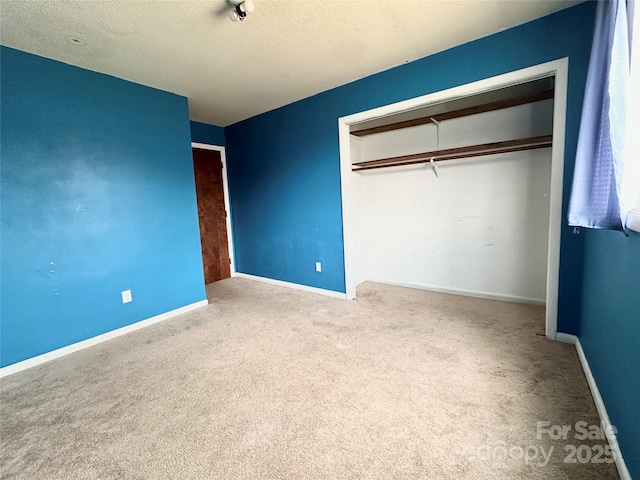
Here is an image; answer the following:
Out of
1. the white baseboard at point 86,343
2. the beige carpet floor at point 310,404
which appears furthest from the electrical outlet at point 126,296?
the beige carpet floor at point 310,404

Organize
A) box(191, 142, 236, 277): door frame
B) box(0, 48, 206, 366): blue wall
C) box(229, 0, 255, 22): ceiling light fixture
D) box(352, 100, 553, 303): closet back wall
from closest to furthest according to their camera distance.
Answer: box(229, 0, 255, 22): ceiling light fixture, box(0, 48, 206, 366): blue wall, box(352, 100, 553, 303): closet back wall, box(191, 142, 236, 277): door frame

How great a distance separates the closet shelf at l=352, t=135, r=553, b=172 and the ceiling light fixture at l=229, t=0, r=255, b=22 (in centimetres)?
228

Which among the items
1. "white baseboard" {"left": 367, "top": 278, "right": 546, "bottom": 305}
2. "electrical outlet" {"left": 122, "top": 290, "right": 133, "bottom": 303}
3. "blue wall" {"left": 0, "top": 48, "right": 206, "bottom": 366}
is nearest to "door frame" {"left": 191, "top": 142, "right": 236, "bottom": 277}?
"blue wall" {"left": 0, "top": 48, "right": 206, "bottom": 366}

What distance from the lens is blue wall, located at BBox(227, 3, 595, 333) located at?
6.76ft

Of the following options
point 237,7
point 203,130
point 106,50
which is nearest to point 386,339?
point 237,7

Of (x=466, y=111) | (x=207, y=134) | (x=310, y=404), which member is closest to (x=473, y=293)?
(x=466, y=111)

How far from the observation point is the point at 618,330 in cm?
127

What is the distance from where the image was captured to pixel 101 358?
235cm

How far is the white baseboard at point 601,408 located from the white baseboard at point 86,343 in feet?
11.8

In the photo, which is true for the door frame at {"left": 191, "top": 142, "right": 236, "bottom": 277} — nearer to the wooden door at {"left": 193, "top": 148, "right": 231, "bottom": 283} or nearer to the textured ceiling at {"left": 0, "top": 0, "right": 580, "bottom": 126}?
the wooden door at {"left": 193, "top": 148, "right": 231, "bottom": 283}

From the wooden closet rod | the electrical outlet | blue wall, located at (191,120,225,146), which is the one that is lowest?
the electrical outlet

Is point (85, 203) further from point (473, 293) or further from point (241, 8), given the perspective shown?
point (473, 293)

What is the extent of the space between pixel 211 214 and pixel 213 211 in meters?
0.06

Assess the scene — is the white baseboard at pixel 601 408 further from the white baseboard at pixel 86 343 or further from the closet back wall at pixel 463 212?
the white baseboard at pixel 86 343
